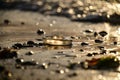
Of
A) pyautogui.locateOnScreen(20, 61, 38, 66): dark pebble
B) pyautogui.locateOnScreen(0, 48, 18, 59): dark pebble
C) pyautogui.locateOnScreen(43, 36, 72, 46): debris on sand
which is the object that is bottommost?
pyautogui.locateOnScreen(20, 61, 38, 66): dark pebble

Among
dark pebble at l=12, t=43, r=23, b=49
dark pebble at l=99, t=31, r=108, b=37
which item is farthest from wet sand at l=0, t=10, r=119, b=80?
dark pebble at l=99, t=31, r=108, b=37

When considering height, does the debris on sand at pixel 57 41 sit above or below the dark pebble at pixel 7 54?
above

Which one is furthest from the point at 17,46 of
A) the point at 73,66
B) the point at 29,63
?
the point at 73,66

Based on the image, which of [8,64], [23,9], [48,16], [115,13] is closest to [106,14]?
[115,13]

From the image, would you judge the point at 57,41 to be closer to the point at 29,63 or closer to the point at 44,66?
the point at 29,63

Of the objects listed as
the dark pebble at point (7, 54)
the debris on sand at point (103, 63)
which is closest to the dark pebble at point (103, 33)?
the debris on sand at point (103, 63)

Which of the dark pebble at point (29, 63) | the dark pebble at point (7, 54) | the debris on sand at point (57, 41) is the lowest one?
the dark pebble at point (29, 63)

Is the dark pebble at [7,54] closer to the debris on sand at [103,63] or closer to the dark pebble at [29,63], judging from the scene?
the dark pebble at [29,63]

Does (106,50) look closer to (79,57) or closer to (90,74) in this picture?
(79,57)

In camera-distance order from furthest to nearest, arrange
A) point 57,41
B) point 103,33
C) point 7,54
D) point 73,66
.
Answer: point 103,33 < point 57,41 < point 7,54 < point 73,66

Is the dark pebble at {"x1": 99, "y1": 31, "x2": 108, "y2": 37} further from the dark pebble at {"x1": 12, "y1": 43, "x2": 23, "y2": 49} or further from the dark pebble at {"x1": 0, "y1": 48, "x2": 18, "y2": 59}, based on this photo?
the dark pebble at {"x1": 0, "y1": 48, "x2": 18, "y2": 59}

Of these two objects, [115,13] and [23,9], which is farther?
[23,9]
